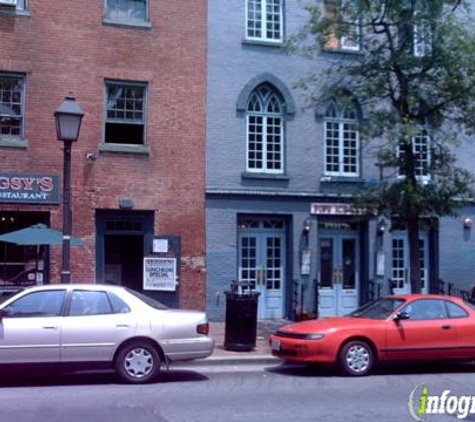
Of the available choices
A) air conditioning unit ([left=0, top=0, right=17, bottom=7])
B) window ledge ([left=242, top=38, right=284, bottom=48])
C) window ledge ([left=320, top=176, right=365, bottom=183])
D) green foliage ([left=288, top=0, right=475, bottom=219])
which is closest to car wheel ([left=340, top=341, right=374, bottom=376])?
green foliage ([left=288, top=0, right=475, bottom=219])

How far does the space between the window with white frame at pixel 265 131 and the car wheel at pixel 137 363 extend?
9.08 metres

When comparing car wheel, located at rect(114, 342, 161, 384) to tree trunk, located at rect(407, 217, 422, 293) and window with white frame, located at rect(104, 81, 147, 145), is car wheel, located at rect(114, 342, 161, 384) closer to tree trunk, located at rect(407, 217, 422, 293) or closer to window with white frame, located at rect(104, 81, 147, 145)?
tree trunk, located at rect(407, 217, 422, 293)

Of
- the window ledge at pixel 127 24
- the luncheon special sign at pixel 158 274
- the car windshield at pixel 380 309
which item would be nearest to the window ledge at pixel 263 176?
the luncheon special sign at pixel 158 274

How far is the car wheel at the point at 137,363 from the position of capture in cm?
1141

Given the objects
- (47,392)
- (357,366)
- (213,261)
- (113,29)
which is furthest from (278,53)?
(47,392)

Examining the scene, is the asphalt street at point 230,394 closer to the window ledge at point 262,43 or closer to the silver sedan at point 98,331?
the silver sedan at point 98,331

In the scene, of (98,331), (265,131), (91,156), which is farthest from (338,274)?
(98,331)

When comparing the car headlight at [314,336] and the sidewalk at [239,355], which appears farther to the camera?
the sidewalk at [239,355]

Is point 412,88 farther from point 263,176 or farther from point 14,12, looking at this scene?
point 14,12

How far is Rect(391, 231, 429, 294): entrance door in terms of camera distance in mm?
21219

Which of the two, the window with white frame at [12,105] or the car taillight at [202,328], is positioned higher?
the window with white frame at [12,105]

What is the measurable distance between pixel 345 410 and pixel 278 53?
41.1 feet

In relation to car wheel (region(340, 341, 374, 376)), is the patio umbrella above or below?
above

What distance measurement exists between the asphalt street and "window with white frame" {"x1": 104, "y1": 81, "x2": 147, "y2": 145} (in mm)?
7284
